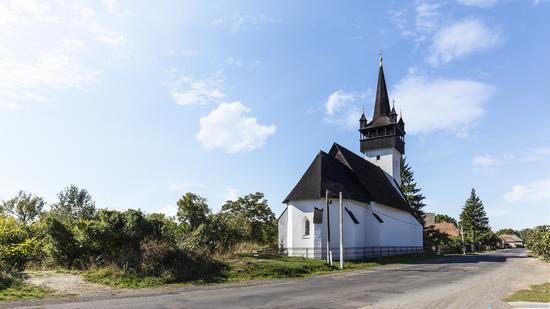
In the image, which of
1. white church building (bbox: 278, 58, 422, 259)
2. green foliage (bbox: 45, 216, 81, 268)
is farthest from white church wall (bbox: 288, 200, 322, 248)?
green foliage (bbox: 45, 216, 81, 268)

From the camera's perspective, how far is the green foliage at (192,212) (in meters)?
27.4

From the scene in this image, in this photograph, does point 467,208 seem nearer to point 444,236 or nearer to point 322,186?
point 444,236

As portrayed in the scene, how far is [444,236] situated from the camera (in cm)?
6762

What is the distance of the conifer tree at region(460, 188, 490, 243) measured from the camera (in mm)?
78000

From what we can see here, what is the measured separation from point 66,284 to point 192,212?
44.5 ft

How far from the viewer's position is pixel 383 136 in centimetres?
4975

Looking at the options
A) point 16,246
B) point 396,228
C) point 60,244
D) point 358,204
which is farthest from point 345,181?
point 16,246

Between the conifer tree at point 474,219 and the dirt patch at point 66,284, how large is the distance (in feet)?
250

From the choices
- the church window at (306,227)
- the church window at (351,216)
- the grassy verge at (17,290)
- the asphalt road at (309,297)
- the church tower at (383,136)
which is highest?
the church tower at (383,136)

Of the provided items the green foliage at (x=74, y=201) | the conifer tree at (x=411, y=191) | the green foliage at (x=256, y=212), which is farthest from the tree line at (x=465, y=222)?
the green foliage at (x=74, y=201)

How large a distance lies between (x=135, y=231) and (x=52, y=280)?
4.08 meters

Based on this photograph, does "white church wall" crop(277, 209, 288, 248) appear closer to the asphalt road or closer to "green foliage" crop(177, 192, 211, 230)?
"green foliage" crop(177, 192, 211, 230)

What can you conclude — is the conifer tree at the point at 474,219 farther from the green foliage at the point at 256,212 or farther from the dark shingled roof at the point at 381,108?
the green foliage at the point at 256,212

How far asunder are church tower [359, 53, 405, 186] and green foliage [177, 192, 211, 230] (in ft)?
90.8
